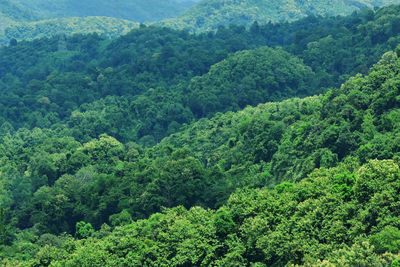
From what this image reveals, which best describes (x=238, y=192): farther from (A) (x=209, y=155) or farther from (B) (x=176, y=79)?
(B) (x=176, y=79)

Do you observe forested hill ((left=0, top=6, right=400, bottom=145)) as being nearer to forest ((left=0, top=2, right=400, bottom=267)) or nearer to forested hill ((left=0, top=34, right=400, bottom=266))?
forest ((left=0, top=2, right=400, bottom=267))

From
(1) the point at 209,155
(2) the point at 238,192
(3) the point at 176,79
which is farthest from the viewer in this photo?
(3) the point at 176,79

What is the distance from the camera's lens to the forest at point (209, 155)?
42844mm

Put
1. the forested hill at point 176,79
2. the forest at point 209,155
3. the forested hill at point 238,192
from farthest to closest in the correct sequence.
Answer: the forested hill at point 176,79
the forest at point 209,155
the forested hill at point 238,192

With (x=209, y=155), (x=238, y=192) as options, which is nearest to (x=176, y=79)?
(x=209, y=155)

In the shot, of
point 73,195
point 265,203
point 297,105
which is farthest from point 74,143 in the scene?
point 265,203

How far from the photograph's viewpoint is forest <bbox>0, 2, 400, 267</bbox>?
42844 millimetres

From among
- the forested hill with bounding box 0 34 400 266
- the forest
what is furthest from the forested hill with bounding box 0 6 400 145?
the forested hill with bounding box 0 34 400 266

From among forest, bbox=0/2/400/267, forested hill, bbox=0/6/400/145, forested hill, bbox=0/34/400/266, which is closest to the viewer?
forested hill, bbox=0/34/400/266

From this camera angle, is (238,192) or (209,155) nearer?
(238,192)

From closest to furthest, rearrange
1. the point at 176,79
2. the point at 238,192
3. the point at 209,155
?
the point at 238,192
the point at 209,155
the point at 176,79

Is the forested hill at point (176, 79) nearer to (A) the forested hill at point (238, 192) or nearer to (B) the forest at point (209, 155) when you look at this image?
(B) the forest at point (209, 155)

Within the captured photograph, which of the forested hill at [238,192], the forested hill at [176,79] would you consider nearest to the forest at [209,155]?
the forested hill at [238,192]

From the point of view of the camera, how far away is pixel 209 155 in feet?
296
